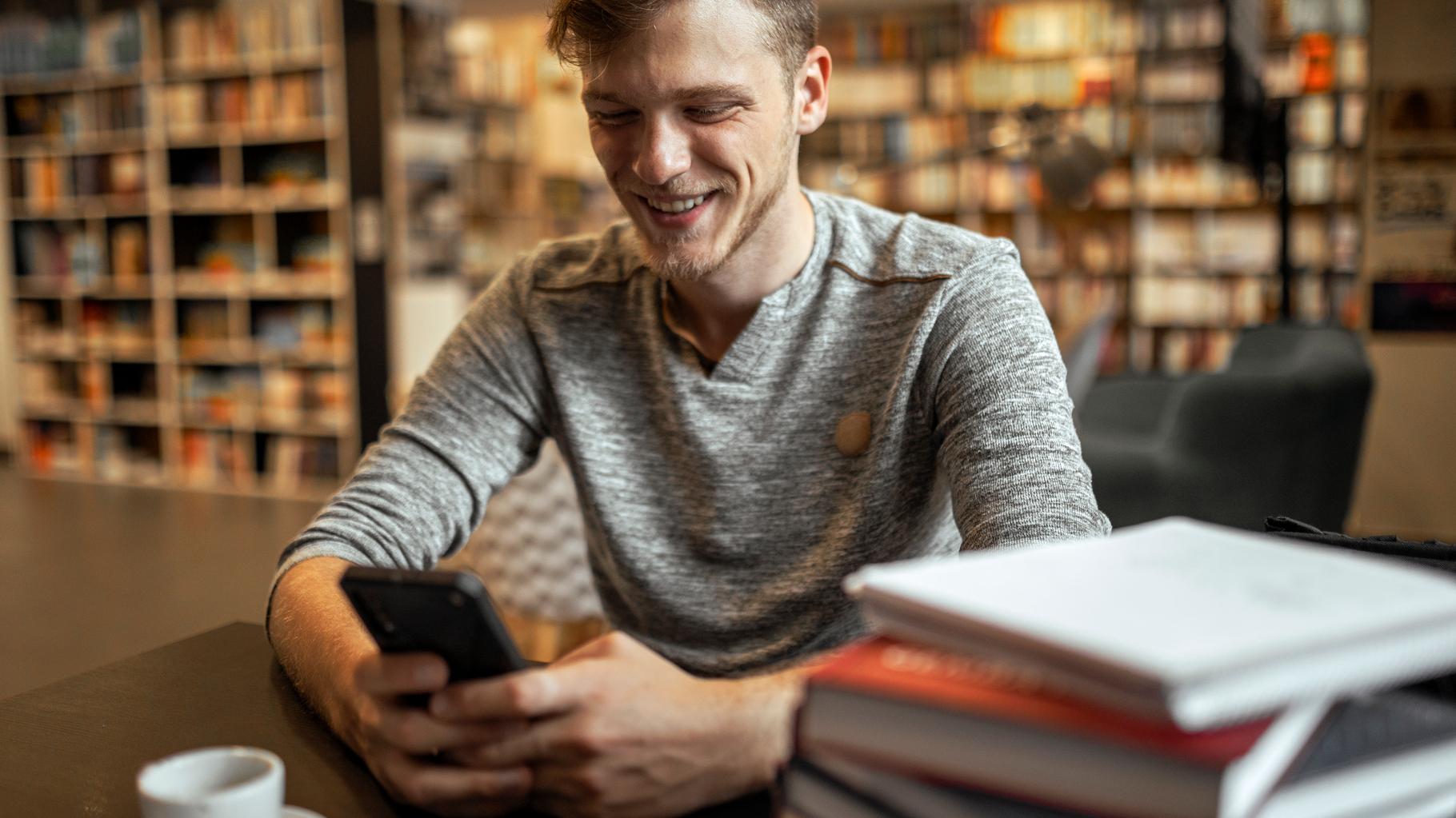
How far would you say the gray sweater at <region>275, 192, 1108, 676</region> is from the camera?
1161 mm

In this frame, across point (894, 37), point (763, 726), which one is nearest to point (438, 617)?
point (763, 726)

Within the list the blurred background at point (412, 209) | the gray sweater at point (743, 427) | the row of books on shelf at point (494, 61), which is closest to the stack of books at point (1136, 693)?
the gray sweater at point (743, 427)

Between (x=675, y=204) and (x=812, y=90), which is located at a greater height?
(x=812, y=90)

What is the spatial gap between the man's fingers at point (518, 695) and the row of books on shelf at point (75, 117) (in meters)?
6.30

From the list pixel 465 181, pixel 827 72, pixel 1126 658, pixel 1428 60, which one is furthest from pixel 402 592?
pixel 465 181

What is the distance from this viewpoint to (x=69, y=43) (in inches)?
247

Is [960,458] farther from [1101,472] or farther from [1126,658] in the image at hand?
[1101,472]

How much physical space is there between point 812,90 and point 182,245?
567 cm

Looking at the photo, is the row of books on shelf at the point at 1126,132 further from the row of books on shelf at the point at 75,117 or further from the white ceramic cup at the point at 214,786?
the white ceramic cup at the point at 214,786

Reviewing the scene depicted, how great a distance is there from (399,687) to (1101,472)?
227 cm

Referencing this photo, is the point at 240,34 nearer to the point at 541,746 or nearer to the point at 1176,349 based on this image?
the point at 1176,349

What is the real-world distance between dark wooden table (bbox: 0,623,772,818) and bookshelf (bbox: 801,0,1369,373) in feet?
16.4

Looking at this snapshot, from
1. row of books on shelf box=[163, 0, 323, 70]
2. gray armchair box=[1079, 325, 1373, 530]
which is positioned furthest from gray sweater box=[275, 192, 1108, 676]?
row of books on shelf box=[163, 0, 323, 70]

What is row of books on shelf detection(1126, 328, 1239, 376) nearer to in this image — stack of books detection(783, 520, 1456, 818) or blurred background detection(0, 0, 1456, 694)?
blurred background detection(0, 0, 1456, 694)
